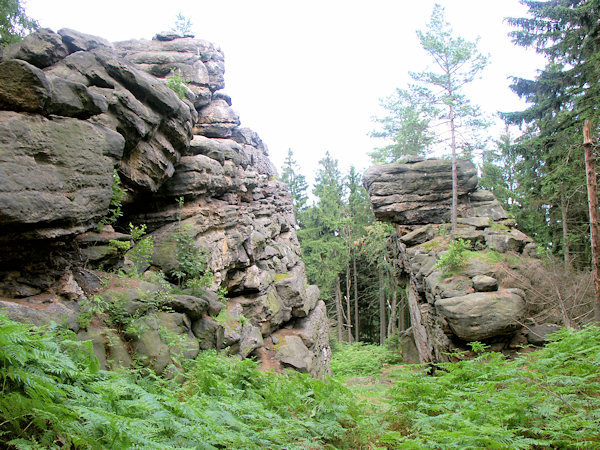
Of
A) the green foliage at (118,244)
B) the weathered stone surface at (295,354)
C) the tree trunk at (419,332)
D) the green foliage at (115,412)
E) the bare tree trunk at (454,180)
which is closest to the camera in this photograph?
the green foliage at (115,412)

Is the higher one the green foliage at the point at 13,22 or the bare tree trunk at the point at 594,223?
the green foliage at the point at 13,22

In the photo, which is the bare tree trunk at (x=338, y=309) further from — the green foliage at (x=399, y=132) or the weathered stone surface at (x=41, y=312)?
the weathered stone surface at (x=41, y=312)

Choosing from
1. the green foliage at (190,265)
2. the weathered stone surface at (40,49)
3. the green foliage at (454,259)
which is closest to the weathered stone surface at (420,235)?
the green foliage at (454,259)

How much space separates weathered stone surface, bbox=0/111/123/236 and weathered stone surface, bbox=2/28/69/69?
2.45 metres

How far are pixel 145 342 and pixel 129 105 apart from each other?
19.9ft

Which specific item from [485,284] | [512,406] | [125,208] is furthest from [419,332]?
[125,208]

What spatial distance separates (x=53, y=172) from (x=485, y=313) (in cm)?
1368

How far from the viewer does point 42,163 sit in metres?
6.27

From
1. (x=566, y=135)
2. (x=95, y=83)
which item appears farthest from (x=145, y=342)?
(x=566, y=135)

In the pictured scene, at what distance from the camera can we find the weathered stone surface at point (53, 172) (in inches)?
222

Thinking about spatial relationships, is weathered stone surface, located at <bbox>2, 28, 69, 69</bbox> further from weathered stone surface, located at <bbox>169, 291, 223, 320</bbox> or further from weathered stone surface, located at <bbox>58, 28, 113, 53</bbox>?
weathered stone surface, located at <bbox>169, 291, 223, 320</bbox>

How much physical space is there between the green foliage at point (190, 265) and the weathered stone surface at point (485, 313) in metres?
9.20

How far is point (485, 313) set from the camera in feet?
40.4

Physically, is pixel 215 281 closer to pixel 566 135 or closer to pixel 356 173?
pixel 566 135
